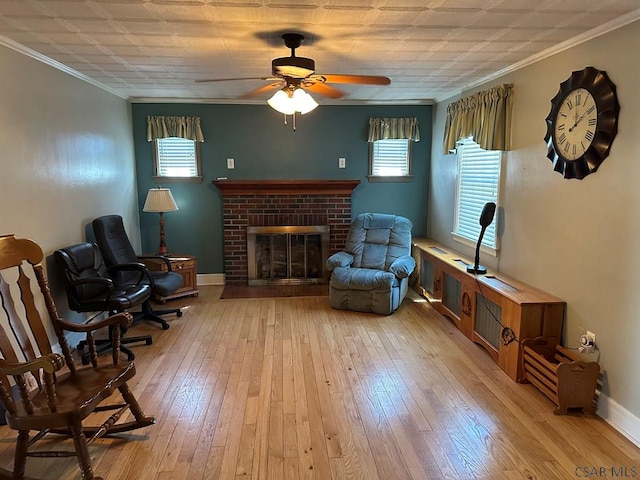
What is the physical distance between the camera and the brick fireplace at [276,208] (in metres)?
5.33

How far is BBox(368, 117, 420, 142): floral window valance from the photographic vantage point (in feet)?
17.6

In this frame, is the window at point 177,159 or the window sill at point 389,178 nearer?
the window at point 177,159

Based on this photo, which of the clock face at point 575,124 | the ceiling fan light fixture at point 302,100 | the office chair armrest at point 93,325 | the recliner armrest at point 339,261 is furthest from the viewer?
the recliner armrest at point 339,261

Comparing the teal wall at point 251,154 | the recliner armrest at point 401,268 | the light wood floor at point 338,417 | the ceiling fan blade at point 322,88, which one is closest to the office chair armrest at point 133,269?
the light wood floor at point 338,417

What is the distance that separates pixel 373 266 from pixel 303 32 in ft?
9.26

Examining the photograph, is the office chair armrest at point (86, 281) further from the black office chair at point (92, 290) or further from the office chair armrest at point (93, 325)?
the office chair armrest at point (93, 325)

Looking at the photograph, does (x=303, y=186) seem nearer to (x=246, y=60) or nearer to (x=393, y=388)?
(x=246, y=60)

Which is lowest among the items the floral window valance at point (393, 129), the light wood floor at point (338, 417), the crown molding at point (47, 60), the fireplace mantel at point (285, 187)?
the light wood floor at point (338, 417)

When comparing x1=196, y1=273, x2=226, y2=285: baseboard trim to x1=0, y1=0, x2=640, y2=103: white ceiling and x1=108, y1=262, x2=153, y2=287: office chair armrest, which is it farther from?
x1=0, y1=0, x2=640, y2=103: white ceiling

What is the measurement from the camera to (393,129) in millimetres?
5375

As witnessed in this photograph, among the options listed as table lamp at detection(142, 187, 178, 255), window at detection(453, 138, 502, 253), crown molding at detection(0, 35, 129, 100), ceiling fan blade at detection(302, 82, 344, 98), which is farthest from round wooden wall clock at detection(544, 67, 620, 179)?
table lamp at detection(142, 187, 178, 255)

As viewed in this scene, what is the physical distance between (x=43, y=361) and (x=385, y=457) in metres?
1.68

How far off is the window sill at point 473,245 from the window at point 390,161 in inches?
46.2

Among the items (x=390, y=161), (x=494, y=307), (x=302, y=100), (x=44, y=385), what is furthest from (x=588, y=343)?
(x=390, y=161)
